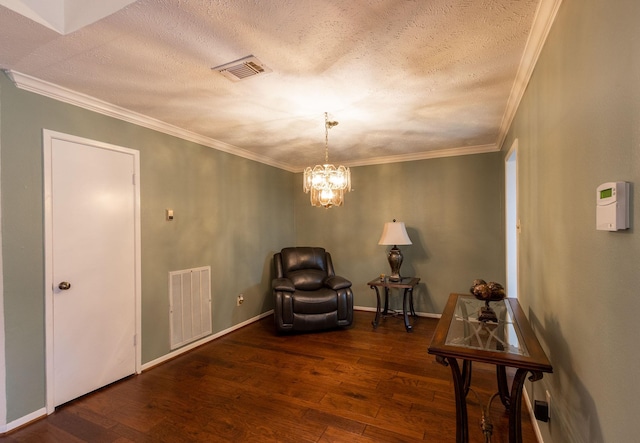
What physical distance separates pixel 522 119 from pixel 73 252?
3648 millimetres

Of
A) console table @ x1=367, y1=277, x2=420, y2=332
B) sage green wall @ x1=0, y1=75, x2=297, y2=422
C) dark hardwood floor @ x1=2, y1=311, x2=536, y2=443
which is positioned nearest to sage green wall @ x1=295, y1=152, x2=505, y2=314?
console table @ x1=367, y1=277, x2=420, y2=332

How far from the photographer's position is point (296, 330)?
3.79 m

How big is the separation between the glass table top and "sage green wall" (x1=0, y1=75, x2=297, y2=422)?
275 cm

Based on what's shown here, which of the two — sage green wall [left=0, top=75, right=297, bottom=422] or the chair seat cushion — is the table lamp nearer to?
the chair seat cushion

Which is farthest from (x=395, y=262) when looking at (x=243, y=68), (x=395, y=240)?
(x=243, y=68)

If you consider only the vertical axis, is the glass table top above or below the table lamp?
below

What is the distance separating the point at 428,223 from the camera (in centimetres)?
446

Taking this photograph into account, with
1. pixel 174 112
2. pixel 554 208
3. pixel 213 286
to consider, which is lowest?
pixel 213 286

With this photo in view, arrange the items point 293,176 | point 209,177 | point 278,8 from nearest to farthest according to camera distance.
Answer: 1. point 278,8
2. point 209,177
3. point 293,176

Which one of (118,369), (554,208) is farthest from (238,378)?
(554,208)

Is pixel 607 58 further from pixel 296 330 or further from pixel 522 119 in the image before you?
pixel 296 330

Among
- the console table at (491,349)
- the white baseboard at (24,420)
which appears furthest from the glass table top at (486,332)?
the white baseboard at (24,420)

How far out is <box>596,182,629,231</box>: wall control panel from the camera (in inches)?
33.1

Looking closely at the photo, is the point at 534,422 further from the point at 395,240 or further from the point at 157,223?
the point at 157,223
